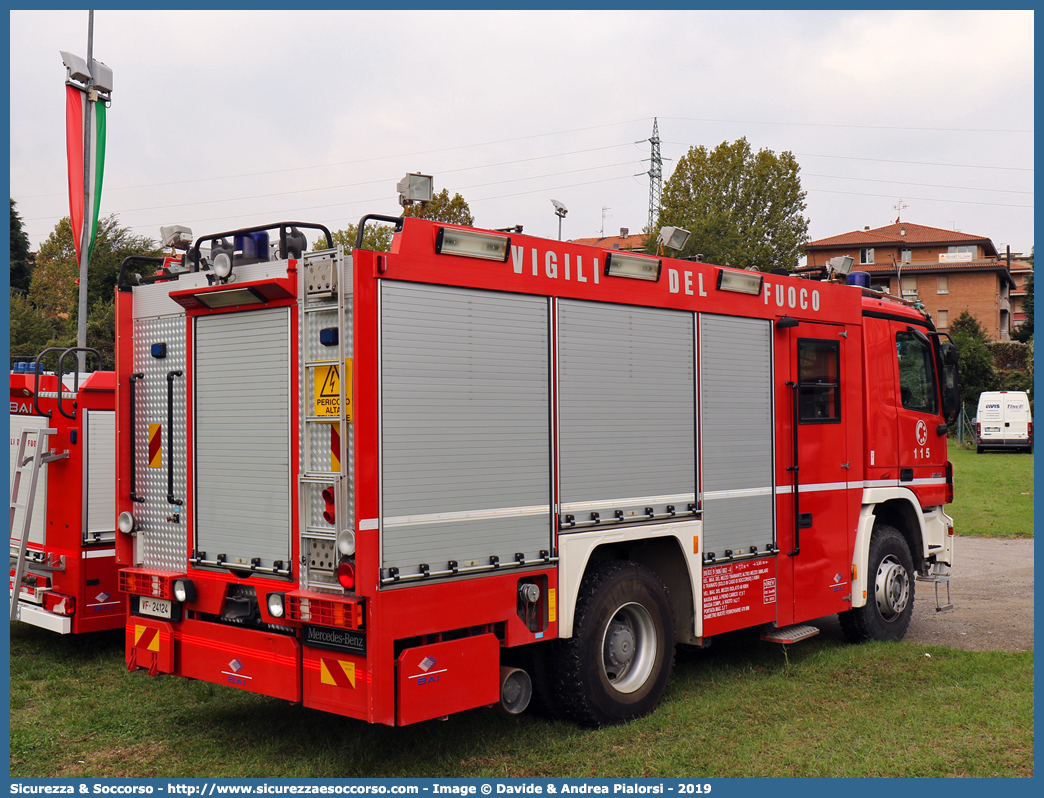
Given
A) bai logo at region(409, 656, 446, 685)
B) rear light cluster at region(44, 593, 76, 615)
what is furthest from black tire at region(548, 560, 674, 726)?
rear light cluster at region(44, 593, 76, 615)

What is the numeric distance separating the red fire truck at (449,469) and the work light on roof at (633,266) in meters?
0.02

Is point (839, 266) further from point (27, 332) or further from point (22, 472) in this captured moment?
point (27, 332)

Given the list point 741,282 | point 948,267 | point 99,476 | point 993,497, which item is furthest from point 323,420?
point 948,267

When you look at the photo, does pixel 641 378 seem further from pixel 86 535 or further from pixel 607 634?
pixel 86 535

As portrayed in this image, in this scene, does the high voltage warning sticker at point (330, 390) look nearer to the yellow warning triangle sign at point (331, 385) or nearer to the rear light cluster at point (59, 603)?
the yellow warning triangle sign at point (331, 385)

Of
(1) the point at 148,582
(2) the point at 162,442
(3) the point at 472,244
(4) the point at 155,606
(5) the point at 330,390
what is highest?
(3) the point at 472,244

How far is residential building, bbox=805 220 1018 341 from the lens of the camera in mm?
71562

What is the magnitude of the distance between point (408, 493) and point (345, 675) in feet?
3.26

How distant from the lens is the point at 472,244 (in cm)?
536

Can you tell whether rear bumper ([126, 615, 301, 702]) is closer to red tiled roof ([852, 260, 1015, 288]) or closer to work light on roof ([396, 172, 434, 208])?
work light on roof ([396, 172, 434, 208])

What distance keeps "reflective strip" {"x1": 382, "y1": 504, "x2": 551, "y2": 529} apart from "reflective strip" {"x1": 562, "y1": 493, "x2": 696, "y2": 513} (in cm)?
23

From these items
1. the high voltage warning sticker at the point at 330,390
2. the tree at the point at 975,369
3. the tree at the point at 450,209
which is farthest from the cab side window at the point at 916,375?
the tree at the point at 975,369

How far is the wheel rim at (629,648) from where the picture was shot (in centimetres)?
615

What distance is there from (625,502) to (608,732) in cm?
144
